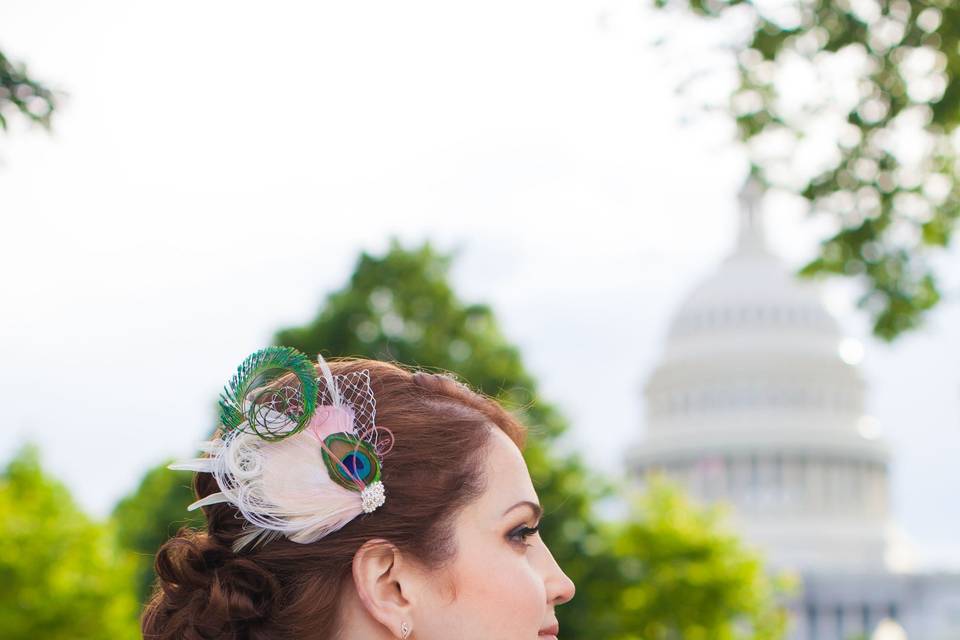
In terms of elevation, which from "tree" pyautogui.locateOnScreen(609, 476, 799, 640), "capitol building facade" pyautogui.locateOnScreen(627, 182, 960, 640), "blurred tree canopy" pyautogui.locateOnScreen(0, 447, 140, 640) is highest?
"capitol building facade" pyautogui.locateOnScreen(627, 182, 960, 640)

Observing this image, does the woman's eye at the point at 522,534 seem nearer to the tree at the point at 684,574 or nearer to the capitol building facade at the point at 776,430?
the tree at the point at 684,574

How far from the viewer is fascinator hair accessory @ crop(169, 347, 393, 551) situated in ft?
8.66

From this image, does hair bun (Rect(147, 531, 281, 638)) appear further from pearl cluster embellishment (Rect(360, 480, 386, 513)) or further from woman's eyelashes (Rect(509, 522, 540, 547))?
woman's eyelashes (Rect(509, 522, 540, 547))

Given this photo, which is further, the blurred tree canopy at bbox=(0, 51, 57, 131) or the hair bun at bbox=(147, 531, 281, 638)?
the blurred tree canopy at bbox=(0, 51, 57, 131)

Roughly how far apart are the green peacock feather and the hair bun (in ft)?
0.77

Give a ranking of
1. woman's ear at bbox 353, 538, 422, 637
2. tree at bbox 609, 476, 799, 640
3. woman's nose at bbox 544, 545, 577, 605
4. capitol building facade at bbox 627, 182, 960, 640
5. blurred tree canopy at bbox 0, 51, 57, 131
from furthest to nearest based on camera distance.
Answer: capitol building facade at bbox 627, 182, 960, 640 → tree at bbox 609, 476, 799, 640 → blurred tree canopy at bbox 0, 51, 57, 131 → woman's nose at bbox 544, 545, 577, 605 → woman's ear at bbox 353, 538, 422, 637

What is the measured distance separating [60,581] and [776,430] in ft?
202

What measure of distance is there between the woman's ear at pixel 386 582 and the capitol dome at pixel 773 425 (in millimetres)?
83290

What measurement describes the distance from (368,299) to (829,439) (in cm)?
6271

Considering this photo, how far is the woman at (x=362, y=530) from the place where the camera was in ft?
8.57

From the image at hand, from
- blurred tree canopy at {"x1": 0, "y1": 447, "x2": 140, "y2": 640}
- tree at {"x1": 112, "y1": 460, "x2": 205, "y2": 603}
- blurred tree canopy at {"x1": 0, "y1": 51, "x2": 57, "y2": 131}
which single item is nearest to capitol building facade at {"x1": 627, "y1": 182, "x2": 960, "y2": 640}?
tree at {"x1": 112, "y1": 460, "x2": 205, "y2": 603}

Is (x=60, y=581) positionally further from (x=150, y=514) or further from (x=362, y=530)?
(x=362, y=530)

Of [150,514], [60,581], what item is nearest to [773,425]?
[150,514]

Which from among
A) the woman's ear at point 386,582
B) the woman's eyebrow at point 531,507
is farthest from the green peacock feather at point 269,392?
the woman's eyebrow at point 531,507
